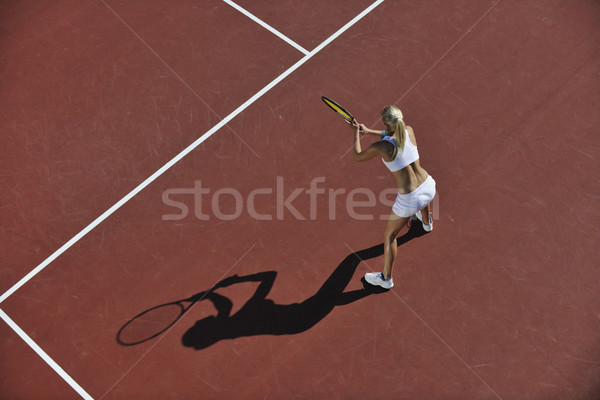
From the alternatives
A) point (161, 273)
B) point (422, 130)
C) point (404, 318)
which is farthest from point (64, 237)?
point (422, 130)

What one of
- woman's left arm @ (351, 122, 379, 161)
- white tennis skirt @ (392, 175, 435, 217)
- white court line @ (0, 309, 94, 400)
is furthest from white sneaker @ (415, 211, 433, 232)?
white court line @ (0, 309, 94, 400)

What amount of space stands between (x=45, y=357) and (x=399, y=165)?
4883 mm

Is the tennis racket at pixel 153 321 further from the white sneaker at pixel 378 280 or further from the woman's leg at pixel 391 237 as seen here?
the woman's leg at pixel 391 237

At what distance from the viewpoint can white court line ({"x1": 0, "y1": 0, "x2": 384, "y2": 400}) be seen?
6.69 metres

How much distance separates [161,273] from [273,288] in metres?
1.49

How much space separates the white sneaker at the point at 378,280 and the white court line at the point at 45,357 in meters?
3.66

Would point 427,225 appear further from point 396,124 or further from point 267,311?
point 267,311

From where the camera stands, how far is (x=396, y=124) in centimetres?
585

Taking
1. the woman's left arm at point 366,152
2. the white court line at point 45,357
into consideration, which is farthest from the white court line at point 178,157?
the woman's left arm at point 366,152

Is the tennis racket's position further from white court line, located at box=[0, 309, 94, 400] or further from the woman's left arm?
the woman's left arm

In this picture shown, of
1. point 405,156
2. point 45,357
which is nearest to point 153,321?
point 45,357

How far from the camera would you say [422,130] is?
26.1 feet
